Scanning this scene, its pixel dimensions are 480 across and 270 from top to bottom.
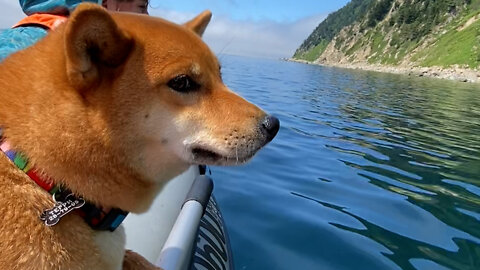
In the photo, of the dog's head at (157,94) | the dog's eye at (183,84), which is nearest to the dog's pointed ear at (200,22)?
the dog's head at (157,94)

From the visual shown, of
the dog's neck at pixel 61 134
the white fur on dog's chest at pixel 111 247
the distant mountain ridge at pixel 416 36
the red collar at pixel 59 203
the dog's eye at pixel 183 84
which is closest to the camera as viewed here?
the red collar at pixel 59 203

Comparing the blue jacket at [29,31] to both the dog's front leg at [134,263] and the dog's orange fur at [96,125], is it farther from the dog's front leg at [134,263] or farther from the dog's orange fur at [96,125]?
the dog's front leg at [134,263]

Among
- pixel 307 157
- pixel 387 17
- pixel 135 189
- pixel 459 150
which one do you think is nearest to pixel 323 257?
pixel 135 189

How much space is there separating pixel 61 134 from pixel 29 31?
2.18 metres

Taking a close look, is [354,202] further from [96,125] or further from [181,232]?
[96,125]

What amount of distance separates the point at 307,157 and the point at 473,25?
108m

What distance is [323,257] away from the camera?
679 centimetres

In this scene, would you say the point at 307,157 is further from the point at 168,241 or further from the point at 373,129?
the point at 168,241

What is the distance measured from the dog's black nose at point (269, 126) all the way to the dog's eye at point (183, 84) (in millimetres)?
505

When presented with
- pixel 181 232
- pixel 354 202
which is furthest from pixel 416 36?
pixel 181 232

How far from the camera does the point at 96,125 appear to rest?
2.50 metres

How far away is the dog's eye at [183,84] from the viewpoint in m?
2.80

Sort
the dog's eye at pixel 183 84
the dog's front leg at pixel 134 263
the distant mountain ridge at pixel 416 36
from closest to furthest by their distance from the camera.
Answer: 1. the dog's eye at pixel 183 84
2. the dog's front leg at pixel 134 263
3. the distant mountain ridge at pixel 416 36

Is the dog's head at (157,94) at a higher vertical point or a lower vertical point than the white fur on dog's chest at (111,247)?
higher
